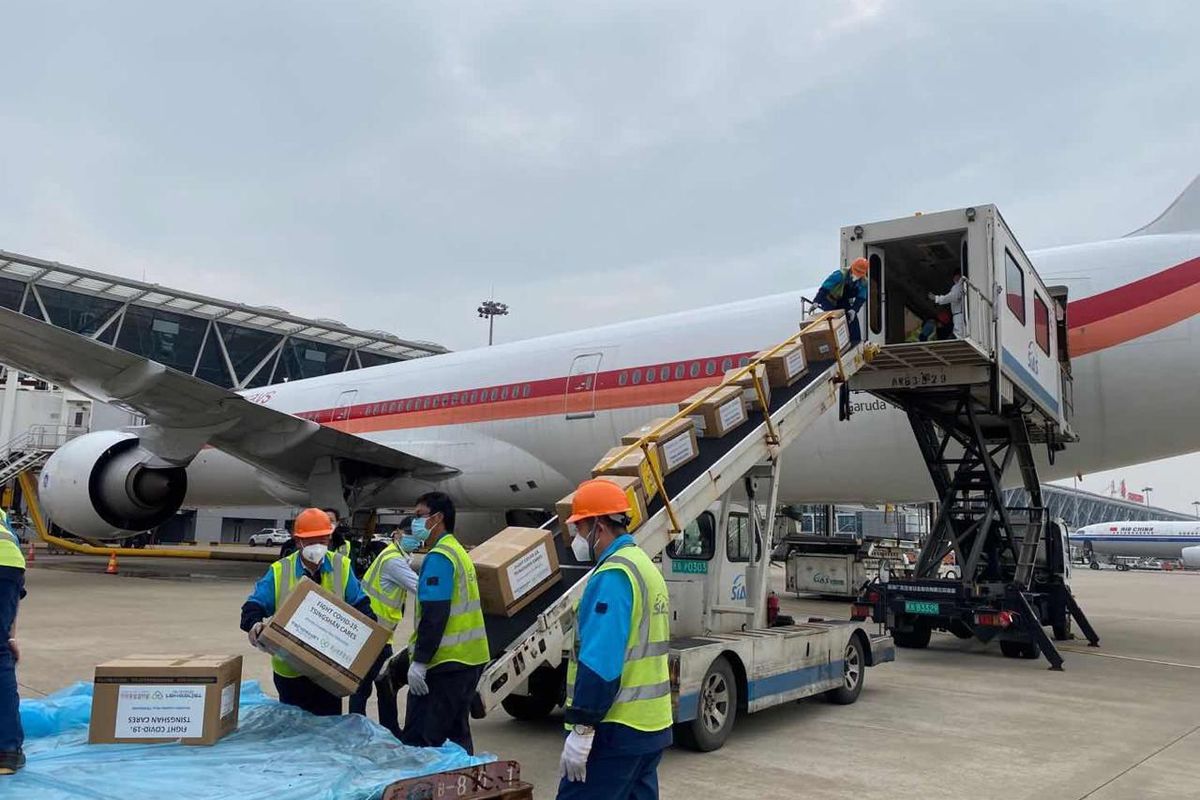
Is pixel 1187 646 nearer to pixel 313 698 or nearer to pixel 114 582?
pixel 313 698

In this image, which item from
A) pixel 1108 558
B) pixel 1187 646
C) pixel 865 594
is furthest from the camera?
pixel 1108 558

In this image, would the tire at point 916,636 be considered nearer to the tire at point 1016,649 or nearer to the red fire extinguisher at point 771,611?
the tire at point 1016,649

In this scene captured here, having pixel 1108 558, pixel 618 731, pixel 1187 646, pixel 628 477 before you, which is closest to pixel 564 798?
pixel 618 731

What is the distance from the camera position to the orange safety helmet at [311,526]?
4.88m

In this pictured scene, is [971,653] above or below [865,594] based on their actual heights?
below

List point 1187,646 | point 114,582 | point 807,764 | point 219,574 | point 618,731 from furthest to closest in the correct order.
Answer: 1. point 219,574
2. point 114,582
3. point 1187,646
4. point 807,764
5. point 618,731

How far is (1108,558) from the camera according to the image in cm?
6319

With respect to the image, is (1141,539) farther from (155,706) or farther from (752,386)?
(155,706)

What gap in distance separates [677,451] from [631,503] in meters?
0.91

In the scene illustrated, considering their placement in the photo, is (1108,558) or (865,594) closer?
(865,594)

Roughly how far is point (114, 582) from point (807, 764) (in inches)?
599

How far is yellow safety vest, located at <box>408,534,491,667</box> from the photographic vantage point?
427 centimetres

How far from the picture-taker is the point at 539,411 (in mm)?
14633

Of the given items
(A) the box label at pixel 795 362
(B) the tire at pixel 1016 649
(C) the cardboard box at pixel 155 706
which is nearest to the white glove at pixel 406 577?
(C) the cardboard box at pixel 155 706
